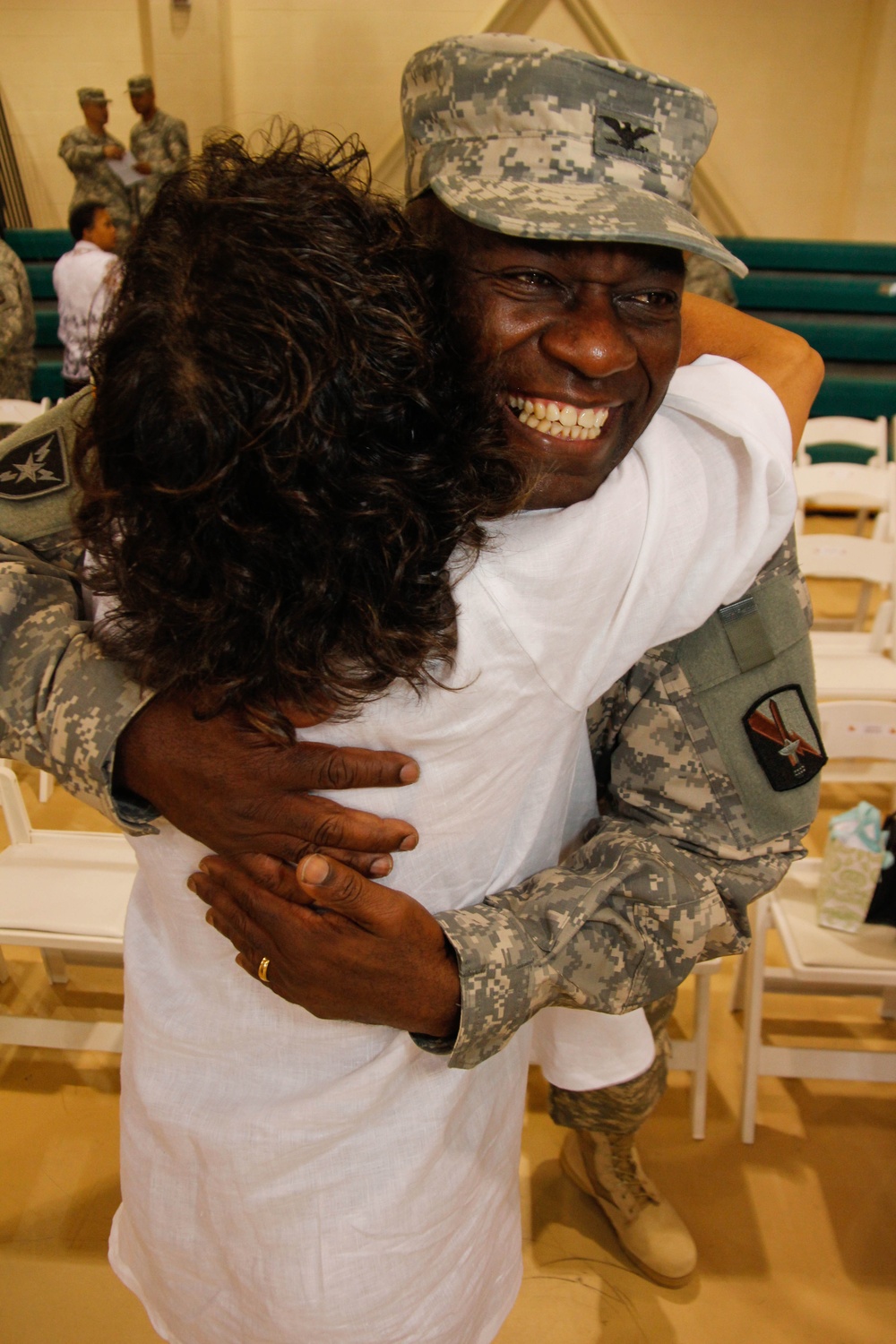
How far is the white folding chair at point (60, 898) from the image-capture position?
2.06m

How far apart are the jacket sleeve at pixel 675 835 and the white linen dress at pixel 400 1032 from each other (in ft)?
0.24

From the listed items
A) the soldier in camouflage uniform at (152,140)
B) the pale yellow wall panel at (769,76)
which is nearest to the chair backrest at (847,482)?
the pale yellow wall panel at (769,76)

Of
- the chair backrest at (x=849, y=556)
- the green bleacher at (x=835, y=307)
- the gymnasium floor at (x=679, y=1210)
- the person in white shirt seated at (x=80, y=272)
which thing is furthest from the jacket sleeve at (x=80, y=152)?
the gymnasium floor at (x=679, y=1210)

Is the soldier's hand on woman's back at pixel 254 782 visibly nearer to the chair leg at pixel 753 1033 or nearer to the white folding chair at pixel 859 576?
the chair leg at pixel 753 1033

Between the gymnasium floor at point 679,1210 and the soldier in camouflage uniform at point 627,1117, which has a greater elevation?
the soldier in camouflage uniform at point 627,1117

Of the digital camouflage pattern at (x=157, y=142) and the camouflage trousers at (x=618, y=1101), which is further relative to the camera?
the digital camouflage pattern at (x=157, y=142)

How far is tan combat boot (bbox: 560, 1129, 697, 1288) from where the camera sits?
1968 millimetres

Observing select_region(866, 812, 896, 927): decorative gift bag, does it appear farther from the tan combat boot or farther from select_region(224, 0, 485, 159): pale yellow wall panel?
select_region(224, 0, 485, 159): pale yellow wall panel

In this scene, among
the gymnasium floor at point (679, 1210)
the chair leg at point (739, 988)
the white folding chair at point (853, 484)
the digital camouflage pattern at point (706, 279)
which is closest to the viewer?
the gymnasium floor at point (679, 1210)

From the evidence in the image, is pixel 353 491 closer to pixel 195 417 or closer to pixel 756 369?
pixel 195 417

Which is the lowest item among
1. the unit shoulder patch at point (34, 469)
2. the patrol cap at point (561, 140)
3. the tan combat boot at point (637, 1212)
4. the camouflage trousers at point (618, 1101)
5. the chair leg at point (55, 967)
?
the chair leg at point (55, 967)

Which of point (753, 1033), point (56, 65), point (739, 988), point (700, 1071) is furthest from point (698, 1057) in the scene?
point (56, 65)

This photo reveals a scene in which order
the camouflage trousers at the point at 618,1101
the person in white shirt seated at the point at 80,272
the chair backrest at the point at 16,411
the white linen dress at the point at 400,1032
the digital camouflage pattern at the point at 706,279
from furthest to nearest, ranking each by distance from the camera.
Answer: the digital camouflage pattern at the point at 706,279 → the person in white shirt seated at the point at 80,272 → the chair backrest at the point at 16,411 → the camouflage trousers at the point at 618,1101 → the white linen dress at the point at 400,1032

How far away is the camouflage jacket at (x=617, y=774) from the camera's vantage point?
3.09 ft
